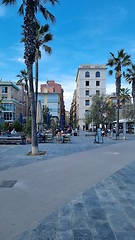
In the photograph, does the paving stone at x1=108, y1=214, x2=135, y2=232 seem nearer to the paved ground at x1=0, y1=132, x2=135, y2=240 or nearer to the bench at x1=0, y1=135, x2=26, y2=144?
the paved ground at x1=0, y1=132, x2=135, y2=240

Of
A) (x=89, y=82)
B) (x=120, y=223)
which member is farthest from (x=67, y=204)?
(x=89, y=82)

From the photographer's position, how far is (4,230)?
343cm

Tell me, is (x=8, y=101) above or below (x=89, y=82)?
below

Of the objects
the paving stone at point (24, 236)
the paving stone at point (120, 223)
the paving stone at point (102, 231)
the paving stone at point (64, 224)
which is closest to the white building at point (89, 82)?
the paving stone at point (120, 223)

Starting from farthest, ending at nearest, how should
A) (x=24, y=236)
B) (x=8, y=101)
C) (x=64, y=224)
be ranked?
(x=8, y=101) → (x=64, y=224) → (x=24, y=236)

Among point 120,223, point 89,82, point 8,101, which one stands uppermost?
point 89,82

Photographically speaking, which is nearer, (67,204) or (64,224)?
(64,224)

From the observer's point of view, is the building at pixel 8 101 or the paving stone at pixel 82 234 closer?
the paving stone at pixel 82 234

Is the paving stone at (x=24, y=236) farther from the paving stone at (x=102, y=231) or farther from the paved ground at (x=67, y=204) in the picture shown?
the paving stone at (x=102, y=231)

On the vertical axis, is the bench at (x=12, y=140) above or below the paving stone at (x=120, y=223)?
above

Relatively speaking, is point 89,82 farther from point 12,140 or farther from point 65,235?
point 65,235

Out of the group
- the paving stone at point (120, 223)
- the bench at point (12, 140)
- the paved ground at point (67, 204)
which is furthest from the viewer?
the bench at point (12, 140)

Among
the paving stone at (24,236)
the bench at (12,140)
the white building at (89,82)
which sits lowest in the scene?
the paving stone at (24,236)

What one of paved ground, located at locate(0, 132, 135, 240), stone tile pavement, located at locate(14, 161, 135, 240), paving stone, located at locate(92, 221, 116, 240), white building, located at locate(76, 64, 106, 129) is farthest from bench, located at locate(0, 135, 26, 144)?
white building, located at locate(76, 64, 106, 129)
